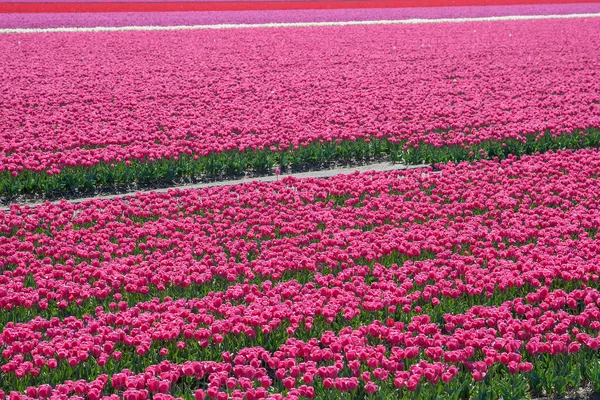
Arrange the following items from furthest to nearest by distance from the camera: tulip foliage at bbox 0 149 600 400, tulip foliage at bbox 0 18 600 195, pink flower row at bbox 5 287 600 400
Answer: tulip foliage at bbox 0 18 600 195 → tulip foliage at bbox 0 149 600 400 → pink flower row at bbox 5 287 600 400

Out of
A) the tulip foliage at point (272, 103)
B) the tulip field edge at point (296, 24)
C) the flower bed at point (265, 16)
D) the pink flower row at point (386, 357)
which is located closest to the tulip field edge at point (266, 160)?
the tulip foliage at point (272, 103)

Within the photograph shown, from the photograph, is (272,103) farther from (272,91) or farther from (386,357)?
(386,357)

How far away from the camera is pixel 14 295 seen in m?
6.76

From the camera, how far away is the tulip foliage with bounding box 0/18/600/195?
11.9 metres

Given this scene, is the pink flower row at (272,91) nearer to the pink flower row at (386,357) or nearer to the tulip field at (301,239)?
the tulip field at (301,239)

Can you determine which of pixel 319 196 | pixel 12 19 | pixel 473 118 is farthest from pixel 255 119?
pixel 12 19

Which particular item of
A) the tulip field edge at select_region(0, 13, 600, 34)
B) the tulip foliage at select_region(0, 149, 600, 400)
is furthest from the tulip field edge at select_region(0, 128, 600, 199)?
Answer: the tulip field edge at select_region(0, 13, 600, 34)

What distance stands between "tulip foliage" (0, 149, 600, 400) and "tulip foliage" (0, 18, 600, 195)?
1654mm

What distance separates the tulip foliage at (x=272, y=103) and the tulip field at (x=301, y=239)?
6 cm

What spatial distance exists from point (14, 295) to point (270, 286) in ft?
6.93

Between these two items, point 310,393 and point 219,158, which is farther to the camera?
point 219,158

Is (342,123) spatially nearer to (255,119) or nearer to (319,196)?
(255,119)

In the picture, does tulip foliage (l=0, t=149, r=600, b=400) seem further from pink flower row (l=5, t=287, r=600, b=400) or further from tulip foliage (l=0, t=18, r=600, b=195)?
tulip foliage (l=0, t=18, r=600, b=195)

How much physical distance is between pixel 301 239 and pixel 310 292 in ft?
4.79
